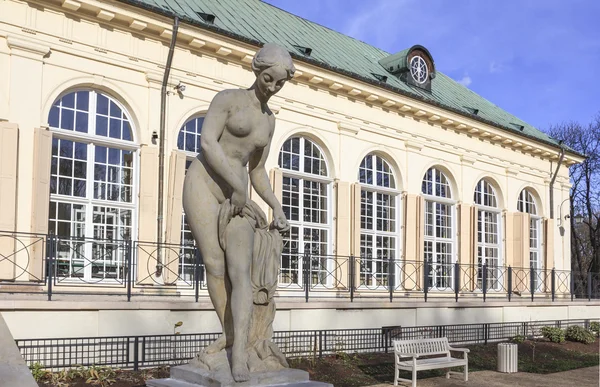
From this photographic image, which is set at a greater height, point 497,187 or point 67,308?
point 497,187

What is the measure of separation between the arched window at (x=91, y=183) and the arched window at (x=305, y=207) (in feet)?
14.2

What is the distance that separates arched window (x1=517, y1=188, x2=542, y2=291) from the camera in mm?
25656

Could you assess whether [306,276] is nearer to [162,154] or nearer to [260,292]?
[162,154]

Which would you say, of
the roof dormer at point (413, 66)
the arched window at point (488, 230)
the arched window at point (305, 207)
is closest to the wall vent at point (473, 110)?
the roof dormer at point (413, 66)

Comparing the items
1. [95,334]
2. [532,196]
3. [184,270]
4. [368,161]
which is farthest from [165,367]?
[532,196]

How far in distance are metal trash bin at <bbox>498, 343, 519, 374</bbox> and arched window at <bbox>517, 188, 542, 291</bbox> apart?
1294 cm

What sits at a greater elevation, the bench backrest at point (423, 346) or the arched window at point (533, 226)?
the arched window at point (533, 226)

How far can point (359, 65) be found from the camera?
69.8ft

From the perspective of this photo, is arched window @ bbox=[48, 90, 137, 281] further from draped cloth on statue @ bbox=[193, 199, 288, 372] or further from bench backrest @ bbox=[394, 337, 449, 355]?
draped cloth on statue @ bbox=[193, 199, 288, 372]

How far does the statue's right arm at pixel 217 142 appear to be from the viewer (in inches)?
215

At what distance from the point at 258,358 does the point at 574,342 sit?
15515mm

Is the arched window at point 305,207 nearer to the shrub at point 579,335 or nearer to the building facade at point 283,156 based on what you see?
the building facade at point 283,156

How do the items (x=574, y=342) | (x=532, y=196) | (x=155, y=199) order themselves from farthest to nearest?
(x=532, y=196) → (x=574, y=342) → (x=155, y=199)

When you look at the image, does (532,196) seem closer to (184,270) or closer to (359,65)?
(359,65)
